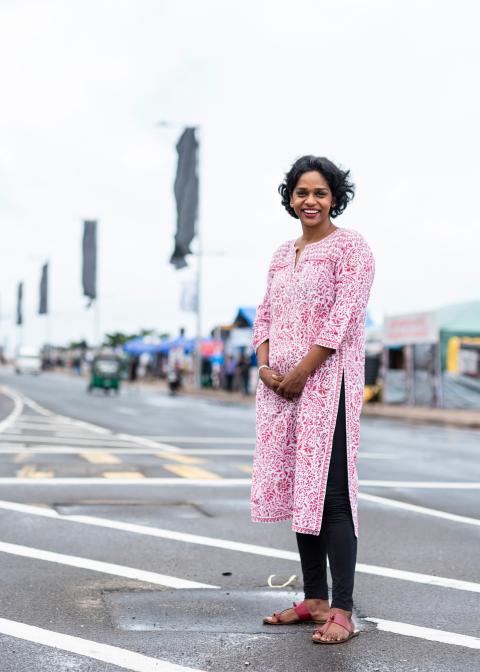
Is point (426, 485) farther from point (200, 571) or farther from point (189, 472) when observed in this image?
point (200, 571)

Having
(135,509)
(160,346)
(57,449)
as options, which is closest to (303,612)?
(135,509)

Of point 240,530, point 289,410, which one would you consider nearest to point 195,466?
point 240,530

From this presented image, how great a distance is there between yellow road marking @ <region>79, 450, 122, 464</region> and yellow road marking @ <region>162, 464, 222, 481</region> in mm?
760

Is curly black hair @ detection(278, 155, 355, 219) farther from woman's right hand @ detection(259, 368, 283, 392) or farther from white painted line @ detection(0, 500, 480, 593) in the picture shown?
white painted line @ detection(0, 500, 480, 593)

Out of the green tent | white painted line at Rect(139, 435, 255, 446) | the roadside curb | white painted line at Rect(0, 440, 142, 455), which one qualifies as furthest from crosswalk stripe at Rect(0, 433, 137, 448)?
the green tent

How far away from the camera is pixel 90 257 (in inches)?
2047

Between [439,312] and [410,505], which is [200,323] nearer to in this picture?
[439,312]

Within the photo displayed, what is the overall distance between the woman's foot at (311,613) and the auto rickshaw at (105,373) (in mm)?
37755

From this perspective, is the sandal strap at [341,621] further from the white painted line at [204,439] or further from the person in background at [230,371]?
the person in background at [230,371]

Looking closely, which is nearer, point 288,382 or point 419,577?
point 288,382

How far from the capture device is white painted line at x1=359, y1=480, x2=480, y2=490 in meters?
9.65

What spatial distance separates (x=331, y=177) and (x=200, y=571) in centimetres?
233

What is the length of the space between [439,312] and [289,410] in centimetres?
2515

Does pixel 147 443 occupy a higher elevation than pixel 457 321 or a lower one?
lower
